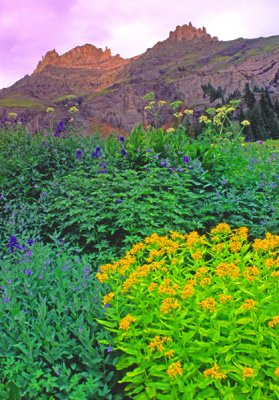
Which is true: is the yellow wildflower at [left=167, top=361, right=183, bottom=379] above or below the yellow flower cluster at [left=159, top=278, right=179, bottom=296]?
below

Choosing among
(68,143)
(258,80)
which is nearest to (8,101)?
(258,80)

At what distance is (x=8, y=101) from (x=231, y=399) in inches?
7544

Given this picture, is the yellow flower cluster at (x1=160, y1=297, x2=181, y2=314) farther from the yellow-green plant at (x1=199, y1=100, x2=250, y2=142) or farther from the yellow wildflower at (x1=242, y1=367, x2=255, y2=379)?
the yellow-green plant at (x1=199, y1=100, x2=250, y2=142)

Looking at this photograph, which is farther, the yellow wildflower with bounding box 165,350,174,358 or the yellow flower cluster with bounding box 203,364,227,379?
the yellow wildflower with bounding box 165,350,174,358

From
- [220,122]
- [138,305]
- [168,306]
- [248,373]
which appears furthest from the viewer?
[220,122]

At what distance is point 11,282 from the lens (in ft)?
9.85

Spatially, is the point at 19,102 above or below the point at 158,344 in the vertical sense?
above

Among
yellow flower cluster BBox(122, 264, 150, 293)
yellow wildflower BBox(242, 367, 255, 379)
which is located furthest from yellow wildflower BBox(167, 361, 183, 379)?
yellow flower cluster BBox(122, 264, 150, 293)

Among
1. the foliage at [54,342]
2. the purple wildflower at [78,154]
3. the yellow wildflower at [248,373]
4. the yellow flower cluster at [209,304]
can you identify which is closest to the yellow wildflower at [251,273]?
the yellow flower cluster at [209,304]

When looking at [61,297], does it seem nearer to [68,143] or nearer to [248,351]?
[248,351]

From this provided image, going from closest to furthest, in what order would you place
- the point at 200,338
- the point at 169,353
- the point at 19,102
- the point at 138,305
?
the point at 169,353 < the point at 200,338 < the point at 138,305 < the point at 19,102

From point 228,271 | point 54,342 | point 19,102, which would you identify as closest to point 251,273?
point 228,271

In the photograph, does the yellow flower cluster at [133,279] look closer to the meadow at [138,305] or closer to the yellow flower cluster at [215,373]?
the meadow at [138,305]

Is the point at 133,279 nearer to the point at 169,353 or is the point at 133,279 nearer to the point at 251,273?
the point at 169,353
